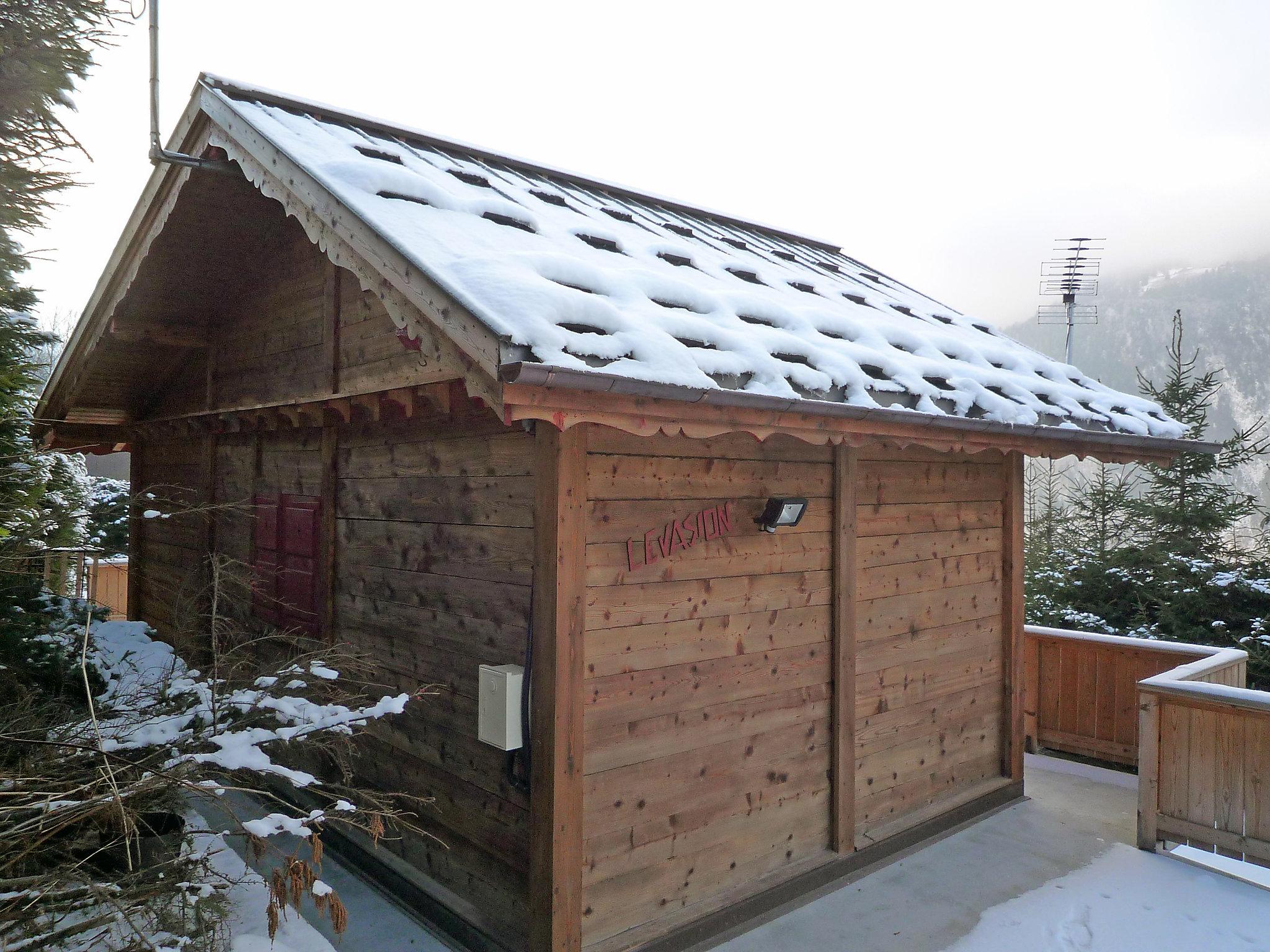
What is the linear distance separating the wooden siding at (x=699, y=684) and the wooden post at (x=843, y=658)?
57mm

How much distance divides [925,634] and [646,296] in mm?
3320

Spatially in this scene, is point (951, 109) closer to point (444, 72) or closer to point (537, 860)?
point (444, 72)

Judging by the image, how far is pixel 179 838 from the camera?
140 inches

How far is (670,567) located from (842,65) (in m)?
58.2

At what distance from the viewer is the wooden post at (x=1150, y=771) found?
18.5ft

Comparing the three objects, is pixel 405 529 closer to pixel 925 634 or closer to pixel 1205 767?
pixel 925 634

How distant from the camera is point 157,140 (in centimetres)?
511

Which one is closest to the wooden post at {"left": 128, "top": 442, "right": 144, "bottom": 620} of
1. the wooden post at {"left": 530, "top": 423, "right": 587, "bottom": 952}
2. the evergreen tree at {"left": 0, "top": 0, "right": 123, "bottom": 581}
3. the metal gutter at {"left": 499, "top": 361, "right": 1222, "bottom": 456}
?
the evergreen tree at {"left": 0, "top": 0, "right": 123, "bottom": 581}

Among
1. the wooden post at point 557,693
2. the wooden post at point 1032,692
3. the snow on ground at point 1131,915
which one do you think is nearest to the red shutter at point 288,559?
the wooden post at point 557,693

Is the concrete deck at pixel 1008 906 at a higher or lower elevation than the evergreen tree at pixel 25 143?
lower

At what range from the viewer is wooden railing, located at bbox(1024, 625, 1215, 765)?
7.17 metres

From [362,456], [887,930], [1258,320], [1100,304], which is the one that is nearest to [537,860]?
[887,930]

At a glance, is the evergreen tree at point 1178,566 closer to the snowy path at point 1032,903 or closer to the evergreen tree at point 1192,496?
the evergreen tree at point 1192,496

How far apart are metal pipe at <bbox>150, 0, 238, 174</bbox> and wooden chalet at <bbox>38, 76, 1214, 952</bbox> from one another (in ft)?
0.48
